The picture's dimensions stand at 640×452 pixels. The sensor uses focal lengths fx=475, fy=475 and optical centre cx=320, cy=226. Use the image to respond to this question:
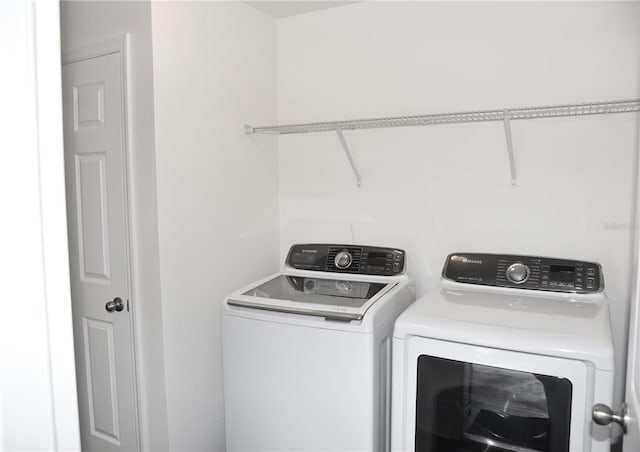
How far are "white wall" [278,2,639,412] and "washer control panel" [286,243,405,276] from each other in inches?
7.4

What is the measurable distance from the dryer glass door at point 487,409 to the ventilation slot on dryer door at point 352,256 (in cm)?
71

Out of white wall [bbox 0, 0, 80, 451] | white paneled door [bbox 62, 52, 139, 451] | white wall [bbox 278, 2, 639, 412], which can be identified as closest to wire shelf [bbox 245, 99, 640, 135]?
white wall [bbox 278, 2, 639, 412]

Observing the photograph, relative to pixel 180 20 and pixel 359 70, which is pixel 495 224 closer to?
pixel 359 70

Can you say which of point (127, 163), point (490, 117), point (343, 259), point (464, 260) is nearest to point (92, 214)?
point (127, 163)

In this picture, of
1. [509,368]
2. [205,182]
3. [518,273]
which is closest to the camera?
[509,368]

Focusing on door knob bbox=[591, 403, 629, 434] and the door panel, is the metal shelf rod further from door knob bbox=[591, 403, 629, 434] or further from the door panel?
door knob bbox=[591, 403, 629, 434]

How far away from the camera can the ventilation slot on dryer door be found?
7.52ft

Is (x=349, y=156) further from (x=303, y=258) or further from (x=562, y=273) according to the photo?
(x=562, y=273)

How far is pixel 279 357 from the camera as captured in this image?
190 centimetres

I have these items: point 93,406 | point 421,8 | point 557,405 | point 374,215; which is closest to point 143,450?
point 93,406

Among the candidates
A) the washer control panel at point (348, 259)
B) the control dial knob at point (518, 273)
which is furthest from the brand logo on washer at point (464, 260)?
the washer control panel at point (348, 259)

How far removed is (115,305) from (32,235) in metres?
1.76

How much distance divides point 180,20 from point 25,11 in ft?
5.39

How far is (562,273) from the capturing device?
1.88 m
